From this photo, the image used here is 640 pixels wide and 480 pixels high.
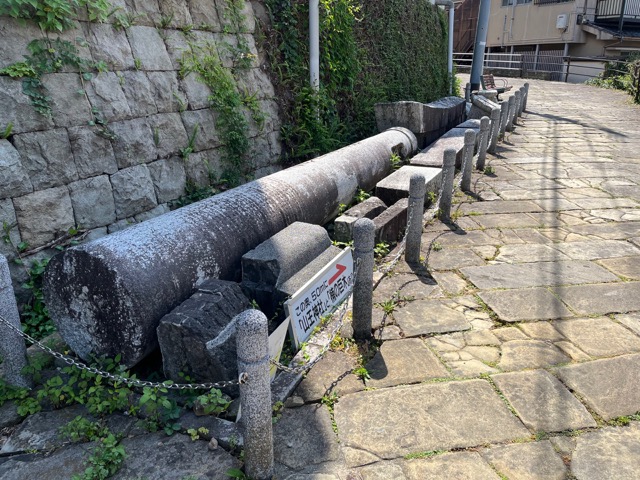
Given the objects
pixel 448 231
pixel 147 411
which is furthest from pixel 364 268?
pixel 448 231

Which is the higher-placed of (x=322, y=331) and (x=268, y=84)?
(x=268, y=84)

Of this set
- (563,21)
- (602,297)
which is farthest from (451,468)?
(563,21)

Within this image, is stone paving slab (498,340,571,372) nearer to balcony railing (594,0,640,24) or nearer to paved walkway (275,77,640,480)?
paved walkway (275,77,640,480)

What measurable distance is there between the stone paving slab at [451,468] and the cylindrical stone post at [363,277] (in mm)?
1119

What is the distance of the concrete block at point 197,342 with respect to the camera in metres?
2.77

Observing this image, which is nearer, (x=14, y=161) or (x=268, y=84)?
(x=14, y=161)

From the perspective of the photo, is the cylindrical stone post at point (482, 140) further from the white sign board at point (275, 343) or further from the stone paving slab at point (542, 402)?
the white sign board at point (275, 343)

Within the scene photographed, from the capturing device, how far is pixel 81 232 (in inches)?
169

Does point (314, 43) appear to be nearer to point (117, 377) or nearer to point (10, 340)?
point (10, 340)

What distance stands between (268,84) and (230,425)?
530 cm

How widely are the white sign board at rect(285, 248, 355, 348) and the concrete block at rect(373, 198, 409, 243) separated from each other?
1147 mm

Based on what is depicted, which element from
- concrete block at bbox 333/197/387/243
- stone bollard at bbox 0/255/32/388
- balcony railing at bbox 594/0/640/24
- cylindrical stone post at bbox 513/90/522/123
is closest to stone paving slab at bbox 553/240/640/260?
concrete block at bbox 333/197/387/243

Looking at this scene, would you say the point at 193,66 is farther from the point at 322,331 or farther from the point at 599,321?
the point at 599,321

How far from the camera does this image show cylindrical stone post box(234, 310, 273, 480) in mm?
2062
